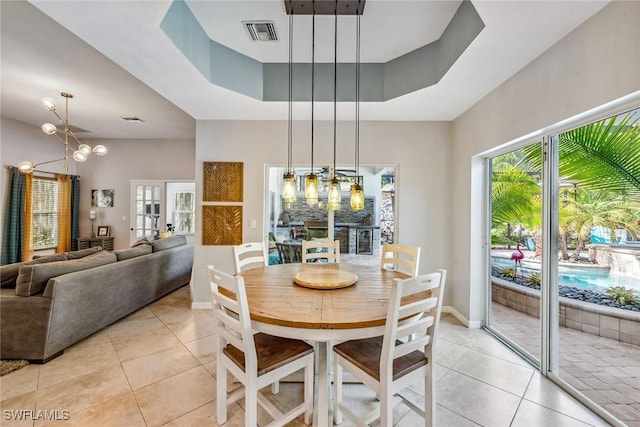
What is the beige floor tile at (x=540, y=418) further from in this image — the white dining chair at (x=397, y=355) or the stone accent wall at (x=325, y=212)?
the stone accent wall at (x=325, y=212)

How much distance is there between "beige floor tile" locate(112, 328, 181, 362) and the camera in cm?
252

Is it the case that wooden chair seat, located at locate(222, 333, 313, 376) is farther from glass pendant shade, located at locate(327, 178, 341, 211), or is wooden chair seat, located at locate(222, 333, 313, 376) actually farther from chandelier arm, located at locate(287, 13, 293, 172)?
chandelier arm, located at locate(287, 13, 293, 172)

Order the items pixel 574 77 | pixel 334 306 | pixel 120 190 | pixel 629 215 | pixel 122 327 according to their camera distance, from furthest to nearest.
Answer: pixel 120 190 < pixel 122 327 < pixel 574 77 < pixel 629 215 < pixel 334 306

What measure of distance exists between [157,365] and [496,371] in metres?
2.91

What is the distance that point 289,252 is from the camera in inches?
149

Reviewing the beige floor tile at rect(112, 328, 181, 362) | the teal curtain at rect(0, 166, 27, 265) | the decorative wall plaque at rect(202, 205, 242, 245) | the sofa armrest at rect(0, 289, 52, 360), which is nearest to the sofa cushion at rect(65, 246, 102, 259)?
the sofa armrest at rect(0, 289, 52, 360)

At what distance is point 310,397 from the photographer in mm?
1658

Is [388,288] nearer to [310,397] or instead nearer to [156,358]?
[310,397]

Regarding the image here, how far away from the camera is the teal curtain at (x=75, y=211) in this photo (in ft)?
19.5

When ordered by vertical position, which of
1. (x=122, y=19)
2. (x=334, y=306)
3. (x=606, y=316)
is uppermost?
(x=122, y=19)

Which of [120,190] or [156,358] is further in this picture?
[120,190]

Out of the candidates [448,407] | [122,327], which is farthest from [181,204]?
[448,407]

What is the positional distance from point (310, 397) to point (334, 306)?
0.62m

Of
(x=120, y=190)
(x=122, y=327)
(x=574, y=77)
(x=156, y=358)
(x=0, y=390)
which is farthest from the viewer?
(x=120, y=190)
